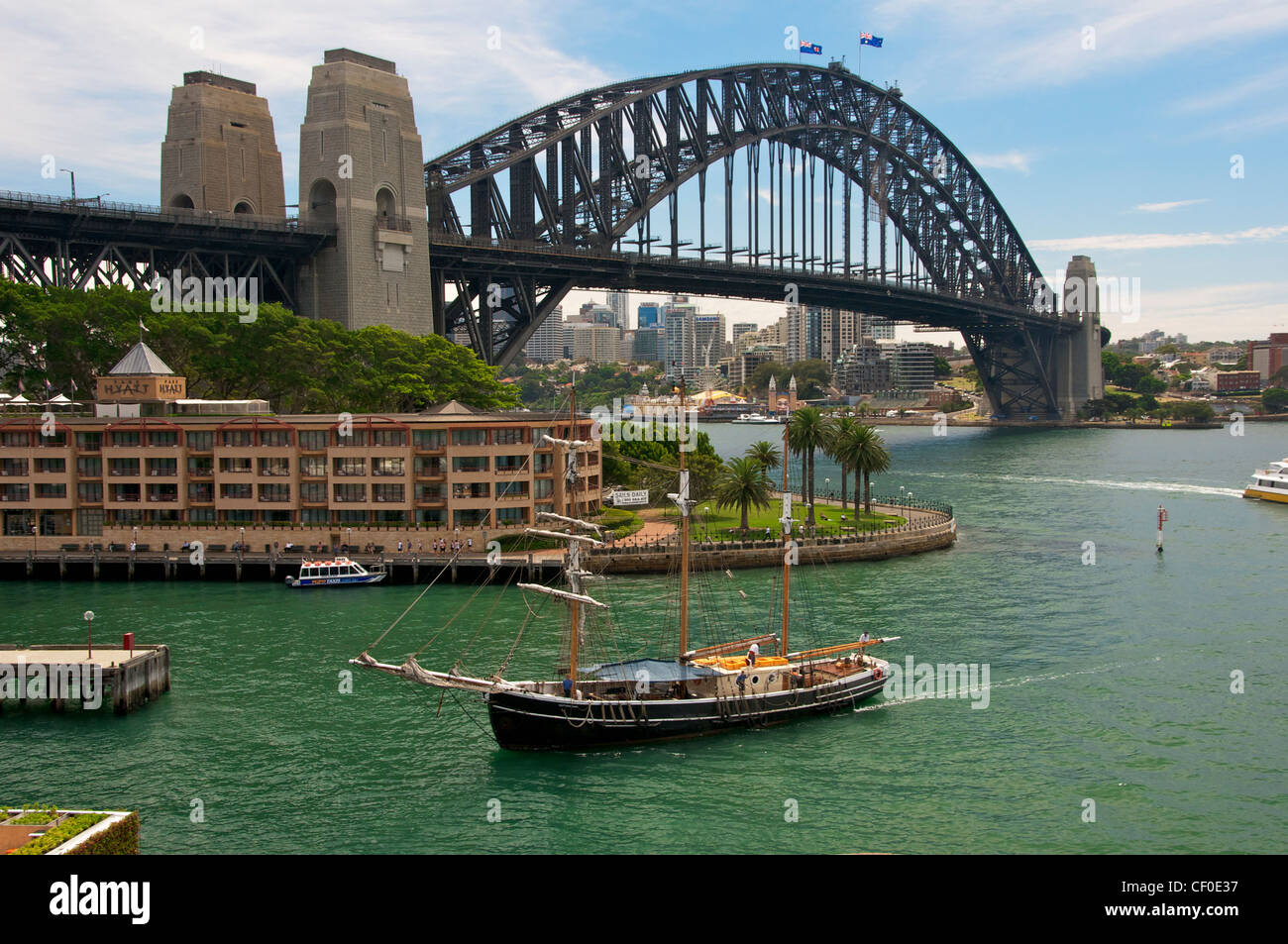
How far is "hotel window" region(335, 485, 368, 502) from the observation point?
2180 inches

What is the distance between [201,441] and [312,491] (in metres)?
6.53

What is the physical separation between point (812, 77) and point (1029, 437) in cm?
5851

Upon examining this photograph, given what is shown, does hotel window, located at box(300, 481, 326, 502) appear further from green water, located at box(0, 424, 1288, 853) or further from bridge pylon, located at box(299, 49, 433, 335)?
bridge pylon, located at box(299, 49, 433, 335)

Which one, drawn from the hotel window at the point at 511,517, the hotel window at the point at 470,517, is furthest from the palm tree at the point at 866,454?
the hotel window at the point at 470,517

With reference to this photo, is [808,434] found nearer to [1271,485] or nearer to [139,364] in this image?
[139,364]

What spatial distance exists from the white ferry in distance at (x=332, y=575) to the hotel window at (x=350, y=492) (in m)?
5.26

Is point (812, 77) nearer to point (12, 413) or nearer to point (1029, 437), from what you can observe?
point (1029, 437)

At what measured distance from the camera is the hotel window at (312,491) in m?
55.9

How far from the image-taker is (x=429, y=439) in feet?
182

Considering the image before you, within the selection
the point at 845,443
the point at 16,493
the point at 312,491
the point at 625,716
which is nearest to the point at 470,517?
the point at 312,491

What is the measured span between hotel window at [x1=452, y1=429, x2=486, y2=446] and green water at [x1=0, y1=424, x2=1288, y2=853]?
862 cm

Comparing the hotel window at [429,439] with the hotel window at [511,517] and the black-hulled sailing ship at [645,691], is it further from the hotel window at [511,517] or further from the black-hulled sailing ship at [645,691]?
the black-hulled sailing ship at [645,691]

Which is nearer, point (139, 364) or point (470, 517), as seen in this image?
point (470, 517)

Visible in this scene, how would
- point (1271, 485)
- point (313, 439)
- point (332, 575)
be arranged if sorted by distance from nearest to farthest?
point (332, 575)
point (313, 439)
point (1271, 485)
